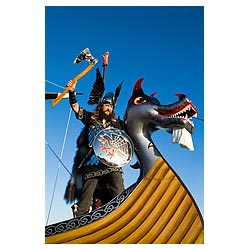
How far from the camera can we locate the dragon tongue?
3539mm

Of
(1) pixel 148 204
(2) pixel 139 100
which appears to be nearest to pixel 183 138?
(2) pixel 139 100

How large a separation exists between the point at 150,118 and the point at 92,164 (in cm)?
51

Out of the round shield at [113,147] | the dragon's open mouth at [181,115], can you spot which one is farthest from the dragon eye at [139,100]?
the round shield at [113,147]

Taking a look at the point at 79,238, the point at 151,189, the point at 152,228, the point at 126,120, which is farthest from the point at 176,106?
the point at 79,238

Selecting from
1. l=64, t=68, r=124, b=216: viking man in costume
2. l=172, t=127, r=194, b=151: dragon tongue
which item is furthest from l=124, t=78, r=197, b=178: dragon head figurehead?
l=64, t=68, r=124, b=216: viking man in costume

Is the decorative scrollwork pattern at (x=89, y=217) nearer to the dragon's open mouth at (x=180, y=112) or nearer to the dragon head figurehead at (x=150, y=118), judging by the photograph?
the dragon head figurehead at (x=150, y=118)

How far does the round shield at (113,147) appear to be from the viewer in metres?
3.54

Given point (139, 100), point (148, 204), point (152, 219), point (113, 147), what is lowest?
point (152, 219)

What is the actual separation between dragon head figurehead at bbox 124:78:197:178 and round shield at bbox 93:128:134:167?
5 centimetres

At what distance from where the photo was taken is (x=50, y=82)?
3.52 meters

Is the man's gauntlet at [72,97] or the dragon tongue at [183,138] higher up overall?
the man's gauntlet at [72,97]

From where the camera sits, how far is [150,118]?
11.8 ft

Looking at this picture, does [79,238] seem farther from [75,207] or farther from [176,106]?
[176,106]

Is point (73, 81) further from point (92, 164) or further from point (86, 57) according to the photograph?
point (92, 164)
